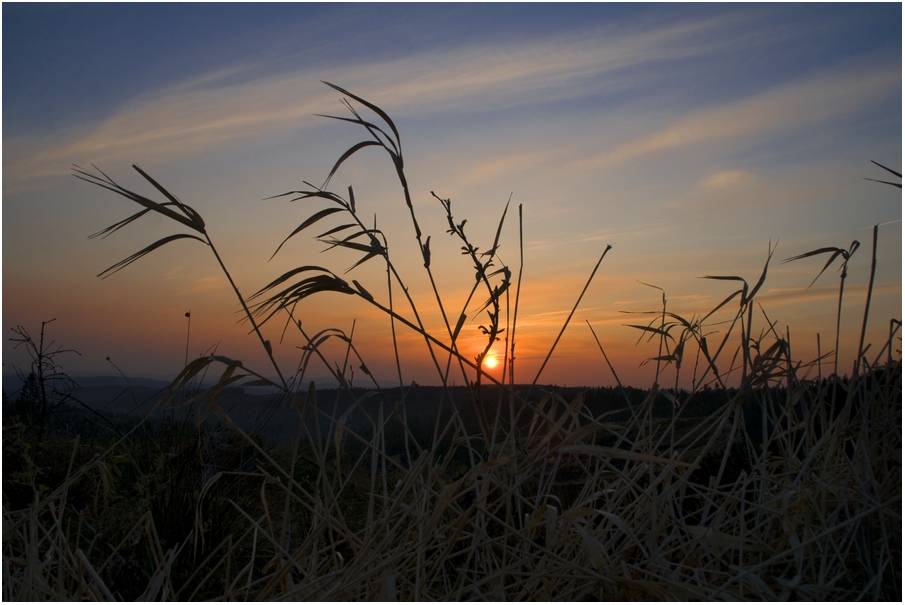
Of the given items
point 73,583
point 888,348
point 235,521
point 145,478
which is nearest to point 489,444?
point 888,348

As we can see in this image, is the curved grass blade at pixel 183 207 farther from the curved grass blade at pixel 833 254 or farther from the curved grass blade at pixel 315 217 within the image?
the curved grass blade at pixel 833 254

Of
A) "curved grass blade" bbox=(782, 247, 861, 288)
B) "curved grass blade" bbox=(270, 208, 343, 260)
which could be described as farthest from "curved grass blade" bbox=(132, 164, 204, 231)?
"curved grass blade" bbox=(782, 247, 861, 288)

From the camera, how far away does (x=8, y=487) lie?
3.49 metres

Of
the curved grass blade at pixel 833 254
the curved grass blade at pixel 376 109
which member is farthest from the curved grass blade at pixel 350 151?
the curved grass blade at pixel 833 254

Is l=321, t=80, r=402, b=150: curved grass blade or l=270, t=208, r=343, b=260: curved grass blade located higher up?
l=321, t=80, r=402, b=150: curved grass blade

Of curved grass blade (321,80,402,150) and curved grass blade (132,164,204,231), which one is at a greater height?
curved grass blade (321,80,402,150)

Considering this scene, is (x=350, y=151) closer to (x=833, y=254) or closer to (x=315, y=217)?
(x=315, y=217)

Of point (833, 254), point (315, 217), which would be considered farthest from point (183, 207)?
point (833, 254)

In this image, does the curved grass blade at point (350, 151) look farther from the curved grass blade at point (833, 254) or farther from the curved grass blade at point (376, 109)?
the curved grass blade at point (833, 254)

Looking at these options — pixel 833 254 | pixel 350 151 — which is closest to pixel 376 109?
pixel 350 151

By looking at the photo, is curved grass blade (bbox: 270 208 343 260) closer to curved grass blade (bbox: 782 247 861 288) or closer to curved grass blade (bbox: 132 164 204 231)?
curved grass blade (bbox: 132 164 204 231)

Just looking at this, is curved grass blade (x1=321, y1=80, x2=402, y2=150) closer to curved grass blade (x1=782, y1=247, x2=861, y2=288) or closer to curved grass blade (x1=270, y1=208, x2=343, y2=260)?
curved grass blade (x1=270, y1=208, x2=343, y2=260)

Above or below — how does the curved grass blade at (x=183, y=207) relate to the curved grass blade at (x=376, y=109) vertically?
below

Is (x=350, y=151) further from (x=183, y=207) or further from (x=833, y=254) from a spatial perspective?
(x=833, y=254)
